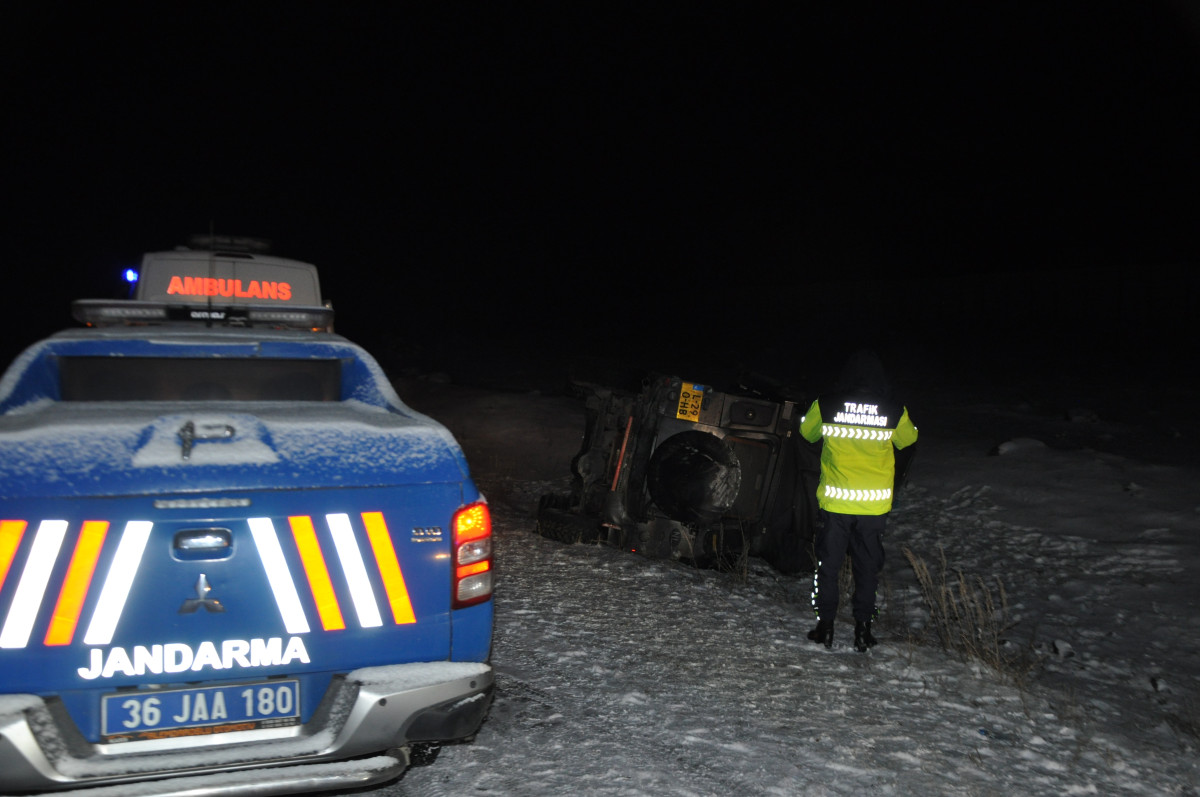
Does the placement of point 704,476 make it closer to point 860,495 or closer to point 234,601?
point 860,495

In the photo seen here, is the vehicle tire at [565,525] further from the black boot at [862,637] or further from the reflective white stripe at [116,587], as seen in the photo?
the reflective white stripe at [116,587]

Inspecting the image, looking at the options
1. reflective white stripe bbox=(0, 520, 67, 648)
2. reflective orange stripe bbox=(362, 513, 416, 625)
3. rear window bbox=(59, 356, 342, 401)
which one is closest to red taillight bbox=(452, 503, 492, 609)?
reflective orange stripe bbox=(362, 513, 416, 625)

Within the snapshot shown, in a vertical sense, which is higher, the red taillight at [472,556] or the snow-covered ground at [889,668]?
the red taillight at [472,556]

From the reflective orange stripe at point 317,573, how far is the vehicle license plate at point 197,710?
0.22 meters

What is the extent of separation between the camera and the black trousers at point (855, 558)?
5.27 metres

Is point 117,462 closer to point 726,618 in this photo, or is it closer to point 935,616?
point 726,618

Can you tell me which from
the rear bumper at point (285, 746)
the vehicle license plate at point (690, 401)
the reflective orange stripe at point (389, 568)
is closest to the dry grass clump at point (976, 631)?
the vehicle license plate at point (690, 401)

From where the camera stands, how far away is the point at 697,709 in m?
4.24

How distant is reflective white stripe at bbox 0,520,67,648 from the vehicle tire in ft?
17.0

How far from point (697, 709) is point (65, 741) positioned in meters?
2.75

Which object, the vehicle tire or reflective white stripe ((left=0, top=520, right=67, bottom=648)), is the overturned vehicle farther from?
reflective white stripe ((left=0, top=520, right=67, bottom=648))

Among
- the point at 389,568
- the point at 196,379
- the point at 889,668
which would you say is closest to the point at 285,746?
the point at 389,568

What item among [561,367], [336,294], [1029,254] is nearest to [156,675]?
[561,367]

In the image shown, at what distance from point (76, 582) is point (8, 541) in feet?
0.69
